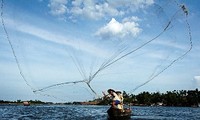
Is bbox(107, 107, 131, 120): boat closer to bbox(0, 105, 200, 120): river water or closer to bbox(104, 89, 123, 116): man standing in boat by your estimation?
bbox(104, 89, 123, 116): man standing in boat

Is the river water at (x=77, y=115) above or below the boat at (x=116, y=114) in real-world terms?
above

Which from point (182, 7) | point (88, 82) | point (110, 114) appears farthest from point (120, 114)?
point (182, 7)

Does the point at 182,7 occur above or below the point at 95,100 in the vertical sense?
above

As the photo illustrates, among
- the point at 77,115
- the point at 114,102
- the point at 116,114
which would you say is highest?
the point at 114,102

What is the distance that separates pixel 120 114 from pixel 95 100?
5740 mm

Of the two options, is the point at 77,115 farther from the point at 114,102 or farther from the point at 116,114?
the point at 114,102

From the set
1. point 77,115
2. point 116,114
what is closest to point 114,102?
point 116,114

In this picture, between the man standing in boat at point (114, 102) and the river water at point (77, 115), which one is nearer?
the man standing in boat at point (114, 102)

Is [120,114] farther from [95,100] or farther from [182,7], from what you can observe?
[182,7]

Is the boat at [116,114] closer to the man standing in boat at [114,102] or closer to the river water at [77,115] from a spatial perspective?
the man standing in boat at [114,102]

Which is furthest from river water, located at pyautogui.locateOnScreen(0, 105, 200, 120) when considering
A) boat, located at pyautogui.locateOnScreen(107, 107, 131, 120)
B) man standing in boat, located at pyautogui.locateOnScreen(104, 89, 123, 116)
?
man standing in boat, located at pyautogui.locateOnScreen(104, 89, 123, 116)

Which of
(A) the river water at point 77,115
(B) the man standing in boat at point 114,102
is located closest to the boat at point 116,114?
(B) the man standing in boat at point 114,102

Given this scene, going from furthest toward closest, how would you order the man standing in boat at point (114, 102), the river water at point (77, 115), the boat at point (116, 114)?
1. the river water at point (77, 115)
2. the boat at point (116, 114)
3. the man standing in boat at point (114, 102)

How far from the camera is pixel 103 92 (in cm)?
4009
